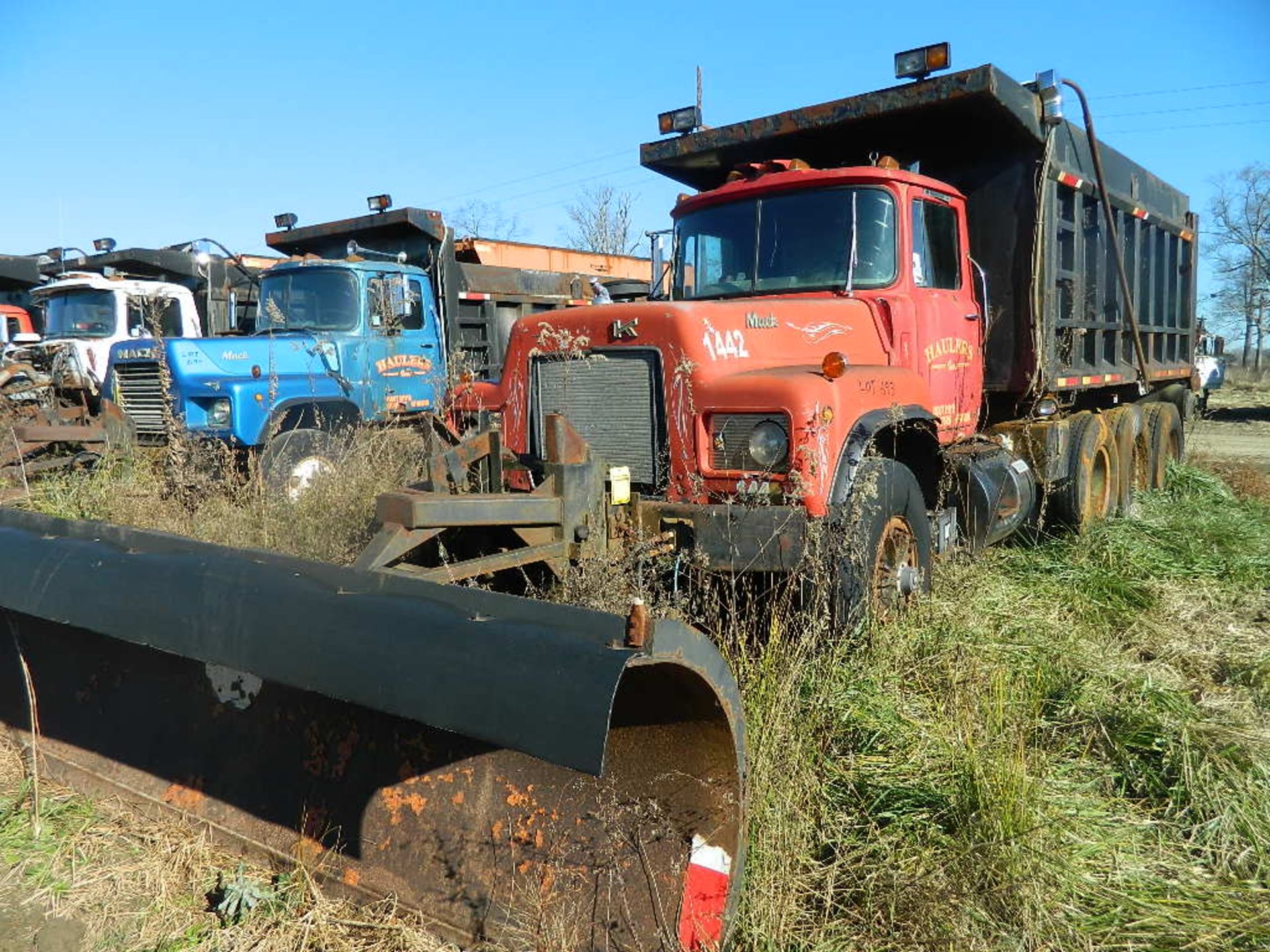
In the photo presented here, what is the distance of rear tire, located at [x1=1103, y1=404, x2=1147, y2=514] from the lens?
8.02 metres

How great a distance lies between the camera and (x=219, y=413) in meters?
8.02

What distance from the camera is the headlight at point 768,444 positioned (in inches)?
157

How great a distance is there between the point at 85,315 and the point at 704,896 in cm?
1198

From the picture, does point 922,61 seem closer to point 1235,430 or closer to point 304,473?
point 304,473

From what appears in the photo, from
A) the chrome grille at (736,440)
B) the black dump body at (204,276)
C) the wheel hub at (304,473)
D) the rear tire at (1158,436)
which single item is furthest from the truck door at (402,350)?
the rear tire at (1158,436)

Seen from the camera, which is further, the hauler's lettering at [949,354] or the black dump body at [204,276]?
the black dump body at [204,276]

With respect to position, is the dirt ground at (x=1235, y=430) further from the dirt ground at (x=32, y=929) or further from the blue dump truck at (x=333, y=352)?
the dirt ground at (x=32, y=929)

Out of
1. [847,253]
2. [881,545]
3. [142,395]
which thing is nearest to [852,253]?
[847,253]

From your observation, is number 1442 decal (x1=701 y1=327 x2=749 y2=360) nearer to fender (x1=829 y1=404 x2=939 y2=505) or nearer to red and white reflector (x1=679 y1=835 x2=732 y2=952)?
fender (x1=829 y1=404 x2=939 y2=505)

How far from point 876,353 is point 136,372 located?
23.1ft

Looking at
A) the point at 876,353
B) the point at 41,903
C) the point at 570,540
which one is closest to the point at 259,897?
the point at 41,903

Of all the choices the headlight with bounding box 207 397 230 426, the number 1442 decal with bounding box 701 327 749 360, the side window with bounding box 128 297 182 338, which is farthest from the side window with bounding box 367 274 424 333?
the number 1442 decal with bounding box 701 327 749 360

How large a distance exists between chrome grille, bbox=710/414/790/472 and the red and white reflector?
177 cm

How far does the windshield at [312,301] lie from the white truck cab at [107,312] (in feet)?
9.44
